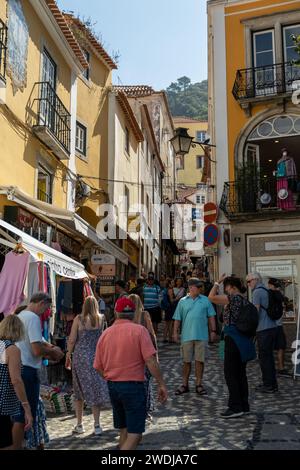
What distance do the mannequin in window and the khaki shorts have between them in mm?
8505

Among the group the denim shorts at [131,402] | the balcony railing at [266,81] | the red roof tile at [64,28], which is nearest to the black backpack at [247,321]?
the denim shorts at [131,402]

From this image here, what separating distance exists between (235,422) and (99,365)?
8.31 feet

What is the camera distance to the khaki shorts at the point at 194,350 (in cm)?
859

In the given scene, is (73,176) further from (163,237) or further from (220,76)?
(163,237)

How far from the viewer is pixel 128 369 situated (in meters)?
4.80

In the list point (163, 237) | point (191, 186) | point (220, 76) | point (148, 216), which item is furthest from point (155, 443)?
point (191, 186)

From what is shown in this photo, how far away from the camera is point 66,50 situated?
1582cm

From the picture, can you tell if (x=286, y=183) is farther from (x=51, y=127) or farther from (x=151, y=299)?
(x=51, y=127)

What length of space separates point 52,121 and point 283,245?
309 inches

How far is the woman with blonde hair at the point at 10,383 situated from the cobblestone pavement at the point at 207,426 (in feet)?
5.16

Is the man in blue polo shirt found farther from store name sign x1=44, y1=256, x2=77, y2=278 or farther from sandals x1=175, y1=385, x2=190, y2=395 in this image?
store name sign x1=44, y1=256, x2=77, y2=278

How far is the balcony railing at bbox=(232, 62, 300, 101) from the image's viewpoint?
663 inches

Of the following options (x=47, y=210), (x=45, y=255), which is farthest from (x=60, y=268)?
(x=47, y=210)

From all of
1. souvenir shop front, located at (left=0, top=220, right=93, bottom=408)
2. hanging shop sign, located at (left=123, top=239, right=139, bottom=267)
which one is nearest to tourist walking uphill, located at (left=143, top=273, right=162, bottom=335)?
souvenir shop front, located at (left=0, top=220, right=93, bottom=408)
